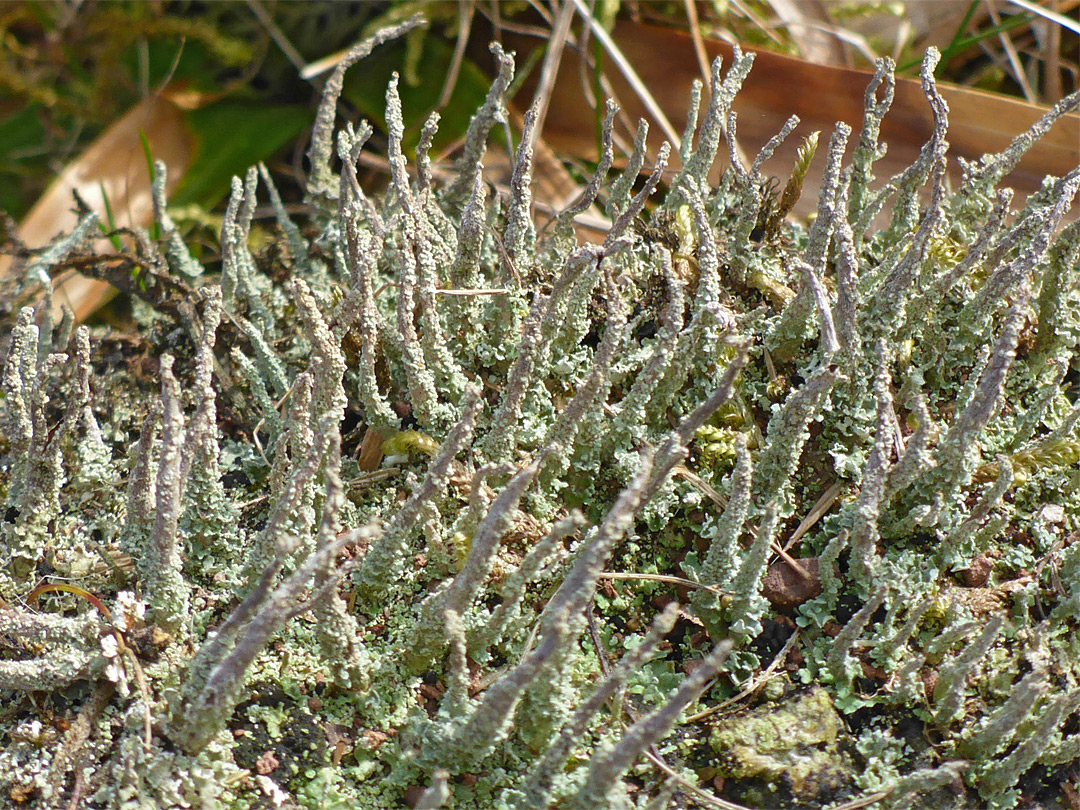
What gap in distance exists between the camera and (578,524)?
80 centimetres

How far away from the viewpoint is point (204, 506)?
0.97m

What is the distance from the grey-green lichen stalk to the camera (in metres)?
0.82

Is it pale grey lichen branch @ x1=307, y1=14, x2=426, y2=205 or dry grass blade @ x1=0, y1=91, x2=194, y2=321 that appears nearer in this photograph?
pale grey lichen branch @ x1=307, y1=14, x2=426, y2=205

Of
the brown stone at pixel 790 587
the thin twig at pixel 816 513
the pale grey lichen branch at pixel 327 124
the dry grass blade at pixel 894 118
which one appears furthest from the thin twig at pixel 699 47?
the brown stone at pixel 790 587

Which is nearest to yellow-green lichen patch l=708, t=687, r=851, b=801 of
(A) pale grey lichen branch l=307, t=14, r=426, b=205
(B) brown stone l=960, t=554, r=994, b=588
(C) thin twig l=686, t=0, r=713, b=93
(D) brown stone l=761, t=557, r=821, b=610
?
(D) brown stone l=761, t=557, r=821, b=610

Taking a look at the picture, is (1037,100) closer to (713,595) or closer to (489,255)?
(489,255)

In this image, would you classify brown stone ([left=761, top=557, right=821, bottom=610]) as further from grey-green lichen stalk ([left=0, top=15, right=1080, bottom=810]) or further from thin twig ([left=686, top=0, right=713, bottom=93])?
thin twig ([left=686, top=0, right=713, bottom=93])

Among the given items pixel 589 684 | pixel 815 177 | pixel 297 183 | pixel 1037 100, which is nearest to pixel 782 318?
pixel 589 684

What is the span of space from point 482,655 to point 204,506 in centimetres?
33

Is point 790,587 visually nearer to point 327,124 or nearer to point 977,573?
point 977,573

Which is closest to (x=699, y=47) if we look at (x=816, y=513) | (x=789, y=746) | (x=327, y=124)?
(x=327, y=124)

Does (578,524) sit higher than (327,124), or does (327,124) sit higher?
(327,124)

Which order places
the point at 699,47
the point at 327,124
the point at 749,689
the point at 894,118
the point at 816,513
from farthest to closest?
the point at 699,47 → the point at 894,118 → the point at 327,124 → the point at 816,513 → the point at 749,689

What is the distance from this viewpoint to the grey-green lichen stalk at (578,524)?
0.82 m
